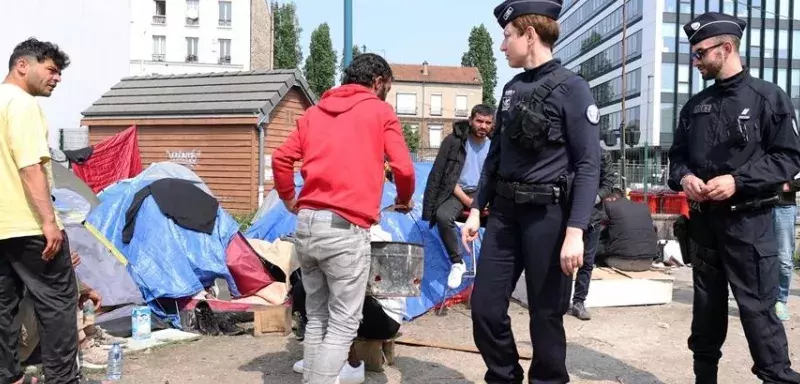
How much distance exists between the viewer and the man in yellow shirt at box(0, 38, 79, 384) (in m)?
3.52

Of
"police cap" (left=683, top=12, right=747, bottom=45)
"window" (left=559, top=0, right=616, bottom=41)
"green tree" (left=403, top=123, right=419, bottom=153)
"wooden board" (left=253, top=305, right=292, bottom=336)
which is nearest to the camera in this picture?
"police cap" (left=683, top=12, right=747, bottom=45)

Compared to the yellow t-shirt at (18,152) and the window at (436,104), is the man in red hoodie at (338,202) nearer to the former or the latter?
the yellow t-shirt at (18,152)

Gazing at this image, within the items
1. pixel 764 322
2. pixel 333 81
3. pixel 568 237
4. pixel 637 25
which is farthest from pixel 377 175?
pixel 333 81

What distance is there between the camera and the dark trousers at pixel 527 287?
325 cm

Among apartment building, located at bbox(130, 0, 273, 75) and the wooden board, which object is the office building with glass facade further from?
the wooden board

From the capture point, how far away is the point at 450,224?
6.41 metres

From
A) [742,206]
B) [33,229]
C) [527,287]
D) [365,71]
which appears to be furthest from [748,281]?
[33,229]

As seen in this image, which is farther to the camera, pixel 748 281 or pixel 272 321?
pixel 272 321

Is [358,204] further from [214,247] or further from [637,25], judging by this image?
[637,25]

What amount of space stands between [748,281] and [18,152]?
12.3ft

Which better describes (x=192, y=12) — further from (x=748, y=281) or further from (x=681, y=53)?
(x=748, y=281)

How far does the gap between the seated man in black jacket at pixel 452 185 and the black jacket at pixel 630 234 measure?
2.20m

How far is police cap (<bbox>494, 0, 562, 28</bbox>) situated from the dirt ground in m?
2.35

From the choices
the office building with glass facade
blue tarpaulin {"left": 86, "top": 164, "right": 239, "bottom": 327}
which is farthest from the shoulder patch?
the office building with glass facade
